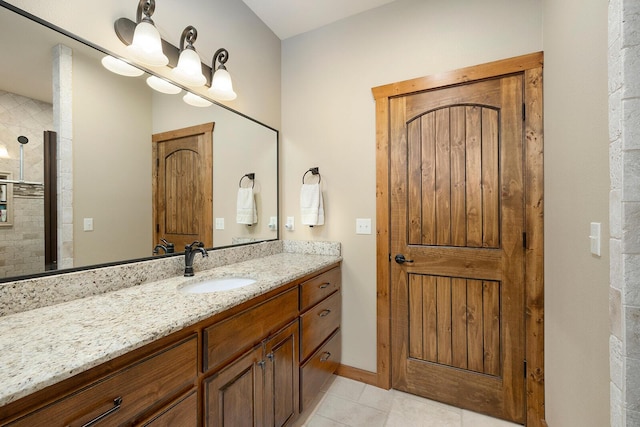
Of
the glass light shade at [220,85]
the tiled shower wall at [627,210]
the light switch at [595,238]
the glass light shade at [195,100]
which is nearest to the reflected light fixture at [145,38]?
the glass light shade at [195,100]

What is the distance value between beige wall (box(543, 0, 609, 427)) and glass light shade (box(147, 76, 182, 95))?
1845mm

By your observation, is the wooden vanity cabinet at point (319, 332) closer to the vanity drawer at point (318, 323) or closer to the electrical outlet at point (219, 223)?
the vanity drawer at point (318, 323)

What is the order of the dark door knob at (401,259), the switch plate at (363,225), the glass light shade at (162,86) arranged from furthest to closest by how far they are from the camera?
the switch plate at (363,225) → the dark door knob at (401,259) → the glass light shade at (162,86)

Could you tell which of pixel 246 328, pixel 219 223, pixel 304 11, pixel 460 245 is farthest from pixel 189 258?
pixel 304 11

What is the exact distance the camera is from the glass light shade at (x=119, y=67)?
1229 mm

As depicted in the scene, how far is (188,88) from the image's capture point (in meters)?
1.58

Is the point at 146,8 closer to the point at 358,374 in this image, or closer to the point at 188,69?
the point at 188,69

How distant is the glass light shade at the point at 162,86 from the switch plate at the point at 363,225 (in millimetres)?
1432

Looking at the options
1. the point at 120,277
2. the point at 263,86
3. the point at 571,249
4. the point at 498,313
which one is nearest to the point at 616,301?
the point at 571,249

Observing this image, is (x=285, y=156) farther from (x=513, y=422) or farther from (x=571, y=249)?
(x=513, y=422)

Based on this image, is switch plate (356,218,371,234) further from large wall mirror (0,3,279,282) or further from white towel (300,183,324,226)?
large wall mirror (0,3,279,282)

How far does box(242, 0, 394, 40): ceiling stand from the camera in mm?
1979

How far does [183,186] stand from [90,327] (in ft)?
3.08

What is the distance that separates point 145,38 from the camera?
1261 mm
